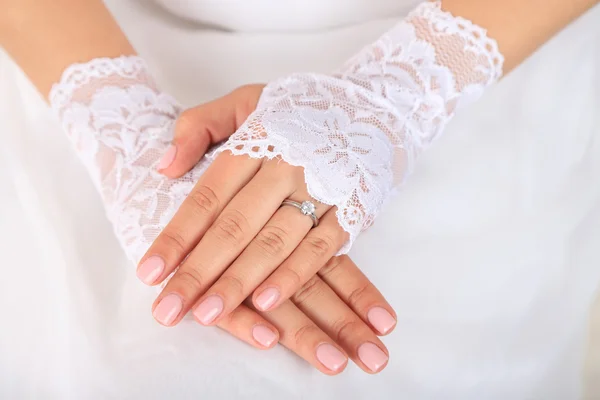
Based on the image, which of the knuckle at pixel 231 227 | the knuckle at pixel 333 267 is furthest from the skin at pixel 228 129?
the knuckle at pixel 231 227

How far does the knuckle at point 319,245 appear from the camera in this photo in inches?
32.3

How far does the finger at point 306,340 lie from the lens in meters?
0.76

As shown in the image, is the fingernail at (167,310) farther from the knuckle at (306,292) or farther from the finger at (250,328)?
the knuckle at (306,292)

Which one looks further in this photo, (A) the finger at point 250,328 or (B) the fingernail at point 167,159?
(B) the fingernail at point 167,159

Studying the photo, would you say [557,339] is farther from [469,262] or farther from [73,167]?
[73,167]

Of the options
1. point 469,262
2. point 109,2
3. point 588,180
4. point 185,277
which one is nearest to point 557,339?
point 469,262

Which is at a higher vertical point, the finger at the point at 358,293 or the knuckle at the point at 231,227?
the knuckle at the point at 231,227

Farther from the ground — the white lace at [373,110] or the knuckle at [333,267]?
the white lace at [373,110]

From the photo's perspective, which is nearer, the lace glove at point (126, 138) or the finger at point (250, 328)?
the finger at point (250, 328)

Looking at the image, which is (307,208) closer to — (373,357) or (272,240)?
(272,240)

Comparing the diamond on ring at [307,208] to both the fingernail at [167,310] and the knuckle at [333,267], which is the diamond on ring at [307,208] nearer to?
the knuckle at [333,267]

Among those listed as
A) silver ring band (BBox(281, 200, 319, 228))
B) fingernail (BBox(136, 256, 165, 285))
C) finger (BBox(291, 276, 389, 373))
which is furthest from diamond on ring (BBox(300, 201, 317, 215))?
fingernail (BBox(136, 256, 165, 285))

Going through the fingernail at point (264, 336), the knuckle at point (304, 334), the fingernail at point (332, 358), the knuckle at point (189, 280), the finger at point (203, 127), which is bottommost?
the fingernail at point (332, 358)

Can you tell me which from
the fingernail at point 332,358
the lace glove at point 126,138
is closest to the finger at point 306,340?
the fingernail at point 332,358
